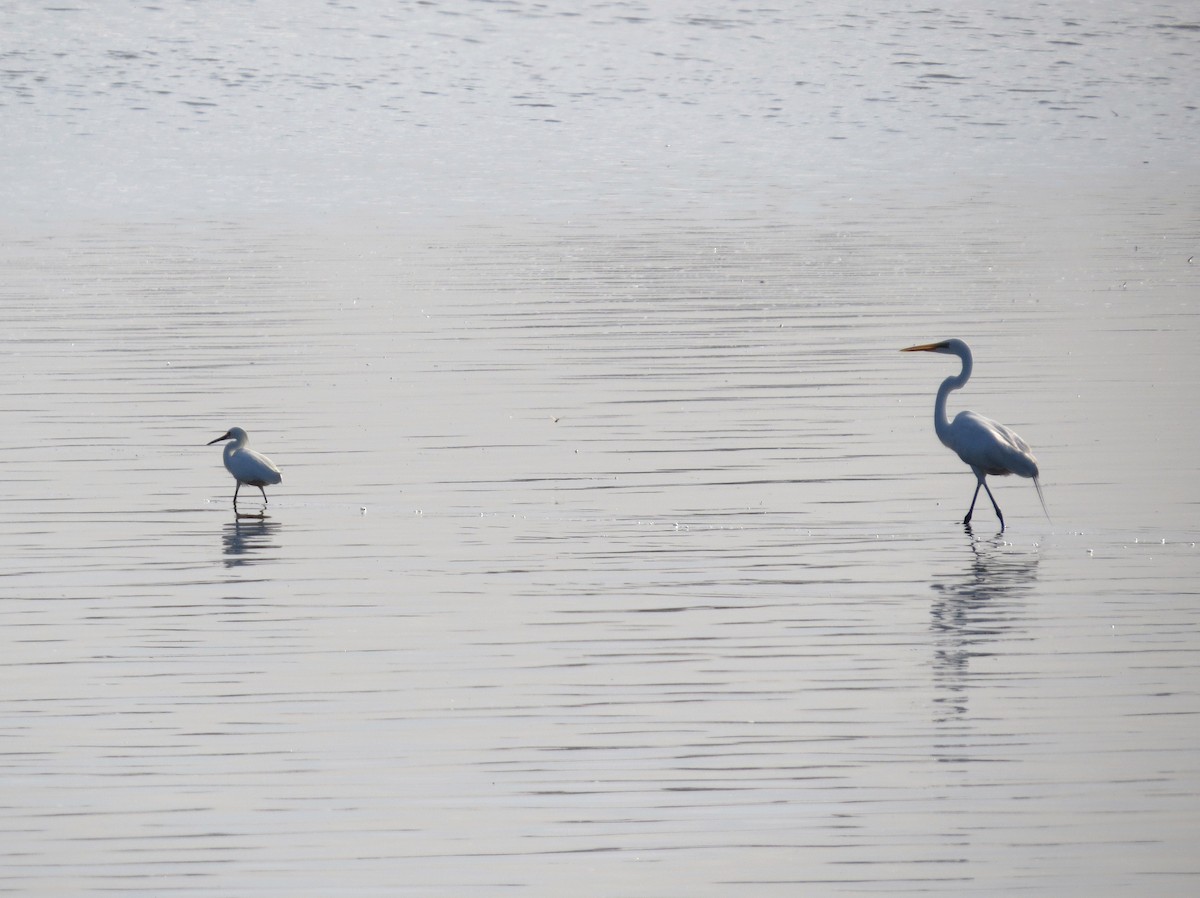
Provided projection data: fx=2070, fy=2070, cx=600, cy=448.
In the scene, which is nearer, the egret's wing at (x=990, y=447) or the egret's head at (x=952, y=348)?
the egret's wing at (x=990, y=447)

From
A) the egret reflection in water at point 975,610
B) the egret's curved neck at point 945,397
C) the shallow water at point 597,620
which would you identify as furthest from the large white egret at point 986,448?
the egret reflection in water at point 975,610

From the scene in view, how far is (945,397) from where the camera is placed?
14.7m

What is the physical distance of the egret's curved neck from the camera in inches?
568

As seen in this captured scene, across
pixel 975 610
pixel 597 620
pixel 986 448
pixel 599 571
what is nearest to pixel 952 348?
pixel 986 448

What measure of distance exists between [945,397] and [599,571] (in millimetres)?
3381

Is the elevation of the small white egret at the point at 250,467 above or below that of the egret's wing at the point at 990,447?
below

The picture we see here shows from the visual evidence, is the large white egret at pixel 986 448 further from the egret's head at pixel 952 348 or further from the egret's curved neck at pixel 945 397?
the egret's head at pixel 952 348

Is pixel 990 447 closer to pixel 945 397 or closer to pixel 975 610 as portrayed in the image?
pixel 945 397

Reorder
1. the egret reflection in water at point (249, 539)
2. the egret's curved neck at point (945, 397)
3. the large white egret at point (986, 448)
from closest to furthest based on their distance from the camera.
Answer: the egret reflection in water at point (249, 539)
the large white egret at point (986, 448)
the egret's curved neck at point (945, 397)

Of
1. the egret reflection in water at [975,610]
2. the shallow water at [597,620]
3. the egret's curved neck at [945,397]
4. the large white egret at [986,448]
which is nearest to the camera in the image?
the shallow water at [597,620]

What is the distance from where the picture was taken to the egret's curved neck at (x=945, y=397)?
47.3 feet

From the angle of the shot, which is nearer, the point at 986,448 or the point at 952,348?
the point at 986,448

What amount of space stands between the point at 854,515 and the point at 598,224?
27500mm

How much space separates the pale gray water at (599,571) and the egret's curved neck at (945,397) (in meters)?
0.59
